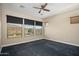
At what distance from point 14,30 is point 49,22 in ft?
9.33

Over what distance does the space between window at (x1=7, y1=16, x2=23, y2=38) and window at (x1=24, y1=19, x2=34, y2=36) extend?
1.22 feet

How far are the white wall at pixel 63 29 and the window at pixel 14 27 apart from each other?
240 centimetres

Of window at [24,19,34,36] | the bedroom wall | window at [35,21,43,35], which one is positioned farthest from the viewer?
window at [35,21,43,35]

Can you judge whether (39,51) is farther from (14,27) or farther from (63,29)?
(63,29)

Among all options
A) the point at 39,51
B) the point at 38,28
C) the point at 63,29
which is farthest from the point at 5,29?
the point at 63,29

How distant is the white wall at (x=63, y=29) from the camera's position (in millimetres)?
3417

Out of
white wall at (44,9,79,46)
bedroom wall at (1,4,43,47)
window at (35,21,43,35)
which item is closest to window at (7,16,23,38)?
bedroom wall at (1,4,43,47)

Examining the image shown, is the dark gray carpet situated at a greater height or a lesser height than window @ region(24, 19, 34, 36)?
lesser

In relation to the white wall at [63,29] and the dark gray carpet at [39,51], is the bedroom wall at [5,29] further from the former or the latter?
the white wall at [63,29]

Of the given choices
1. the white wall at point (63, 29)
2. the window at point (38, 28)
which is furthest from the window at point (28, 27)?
the white wall at point (63, 29)

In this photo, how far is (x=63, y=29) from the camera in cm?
400

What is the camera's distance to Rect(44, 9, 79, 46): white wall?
342 cm

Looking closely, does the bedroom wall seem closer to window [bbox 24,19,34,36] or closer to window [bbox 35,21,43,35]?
window [bbox 24,19,34,36]

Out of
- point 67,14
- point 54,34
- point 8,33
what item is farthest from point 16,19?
point 67,14
